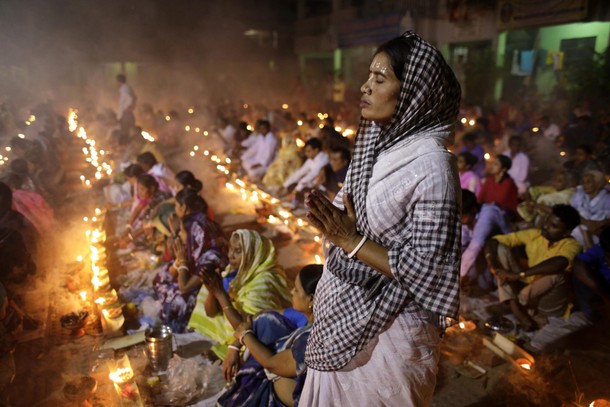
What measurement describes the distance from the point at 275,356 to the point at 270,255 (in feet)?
4.45

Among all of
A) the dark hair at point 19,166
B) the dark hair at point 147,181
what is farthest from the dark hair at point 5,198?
the dark hair at point 147,181

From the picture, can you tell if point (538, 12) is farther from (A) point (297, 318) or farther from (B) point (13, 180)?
(B) point (13, 180)

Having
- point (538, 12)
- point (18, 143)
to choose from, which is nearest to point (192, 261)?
point (18, 143)

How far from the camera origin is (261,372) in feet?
9.55

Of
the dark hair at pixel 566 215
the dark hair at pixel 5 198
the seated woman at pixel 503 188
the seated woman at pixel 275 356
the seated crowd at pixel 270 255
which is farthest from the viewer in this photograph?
the seated woman at pixel 503 188

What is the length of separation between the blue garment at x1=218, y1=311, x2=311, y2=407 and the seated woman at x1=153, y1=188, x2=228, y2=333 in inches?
49.1

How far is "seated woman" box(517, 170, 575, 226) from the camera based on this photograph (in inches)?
243

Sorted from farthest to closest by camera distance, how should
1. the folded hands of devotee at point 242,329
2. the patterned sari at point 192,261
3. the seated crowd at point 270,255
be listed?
1. the patterned sari at point 192,261
2. the seated crowd at point 270,255
3. the folded hands of devotee at point 242,329

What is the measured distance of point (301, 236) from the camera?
6.67 m

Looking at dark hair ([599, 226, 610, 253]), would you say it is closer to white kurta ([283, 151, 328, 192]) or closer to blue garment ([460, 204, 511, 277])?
blue garment ([460, 204, 511, 277])

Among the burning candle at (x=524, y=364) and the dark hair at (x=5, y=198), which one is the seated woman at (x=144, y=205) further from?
the burning candle at (x=524, y=364)

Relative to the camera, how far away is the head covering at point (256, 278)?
3633 millimetres

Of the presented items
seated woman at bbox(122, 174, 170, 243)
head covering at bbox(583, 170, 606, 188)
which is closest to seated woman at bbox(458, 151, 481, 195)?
head covering at bbox(583, 170, 606, 188)

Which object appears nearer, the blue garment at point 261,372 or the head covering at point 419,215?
the head covering at point 419,215
